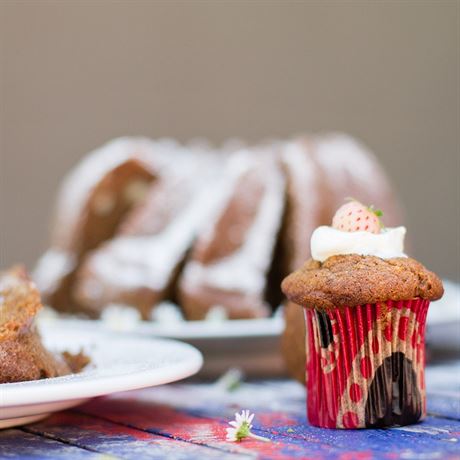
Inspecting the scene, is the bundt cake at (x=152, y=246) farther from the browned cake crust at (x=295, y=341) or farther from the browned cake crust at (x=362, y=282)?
the browned cake crust at (x=362, y=282)

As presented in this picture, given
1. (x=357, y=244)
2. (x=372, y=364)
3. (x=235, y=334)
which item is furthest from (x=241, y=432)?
(x=235, y=334)

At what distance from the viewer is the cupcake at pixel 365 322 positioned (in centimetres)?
120

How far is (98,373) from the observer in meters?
1.22

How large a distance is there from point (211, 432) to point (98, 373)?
181 millimetres

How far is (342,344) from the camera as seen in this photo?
4.06 feet

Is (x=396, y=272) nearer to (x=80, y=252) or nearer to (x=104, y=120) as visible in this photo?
(x=80, y=252)

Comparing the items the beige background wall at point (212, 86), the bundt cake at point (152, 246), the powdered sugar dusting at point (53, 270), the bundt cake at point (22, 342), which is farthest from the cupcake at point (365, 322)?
the beige background wall at point (212, 86)

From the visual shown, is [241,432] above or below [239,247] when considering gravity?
below

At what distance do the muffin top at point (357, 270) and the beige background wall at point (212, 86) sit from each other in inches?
153

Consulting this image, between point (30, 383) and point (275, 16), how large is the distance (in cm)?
437

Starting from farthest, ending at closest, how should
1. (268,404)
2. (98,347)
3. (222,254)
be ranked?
(222,254), (98,347), (268,404)

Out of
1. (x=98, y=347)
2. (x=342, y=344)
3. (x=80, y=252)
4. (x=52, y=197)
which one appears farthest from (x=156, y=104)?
(x=342, y=344)

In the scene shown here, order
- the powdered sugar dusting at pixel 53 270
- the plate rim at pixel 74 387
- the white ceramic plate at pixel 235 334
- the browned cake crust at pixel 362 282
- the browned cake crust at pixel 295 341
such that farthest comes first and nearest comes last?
1. the powdered sugar dusting at pixel 53 270
2. the white ceramic plate at pixel 235 334
3. the browned cake crust at pixel 295 341
4. the browned cake crust at pixel 362 282
5. the plate rim at pixel 74 387

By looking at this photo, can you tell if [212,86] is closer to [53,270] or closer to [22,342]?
[53,270]
